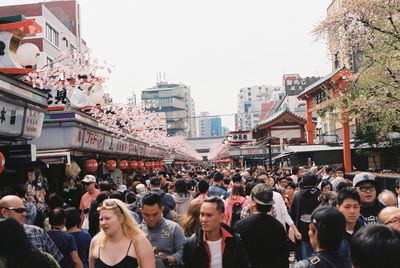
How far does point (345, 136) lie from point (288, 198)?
66.0 ft

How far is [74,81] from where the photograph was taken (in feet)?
53.3

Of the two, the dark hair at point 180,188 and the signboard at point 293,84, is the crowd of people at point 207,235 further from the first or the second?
the signboard at point 293,84

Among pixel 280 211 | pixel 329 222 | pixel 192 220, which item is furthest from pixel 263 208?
pixel 329 222

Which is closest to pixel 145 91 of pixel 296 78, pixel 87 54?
pixel 296 78

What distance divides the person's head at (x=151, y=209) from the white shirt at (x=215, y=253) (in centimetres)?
88

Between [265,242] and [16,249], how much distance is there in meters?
3.21

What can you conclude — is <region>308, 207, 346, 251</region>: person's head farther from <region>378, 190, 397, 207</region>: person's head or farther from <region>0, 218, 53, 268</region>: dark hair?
<region>378, 190, 397, 207</region>: person's head

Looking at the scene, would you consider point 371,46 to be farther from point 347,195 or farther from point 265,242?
A: point 265,242

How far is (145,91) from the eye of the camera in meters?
166

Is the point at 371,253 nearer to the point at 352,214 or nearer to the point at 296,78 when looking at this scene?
the point at 352,214

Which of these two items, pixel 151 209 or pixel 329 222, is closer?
pixel 329 222

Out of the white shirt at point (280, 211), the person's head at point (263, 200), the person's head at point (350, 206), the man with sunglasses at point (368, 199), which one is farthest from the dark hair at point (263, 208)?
the white shirt at point (280, 211)

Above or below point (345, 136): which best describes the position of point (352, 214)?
below

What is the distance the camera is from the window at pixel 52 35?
4573 centimetres
